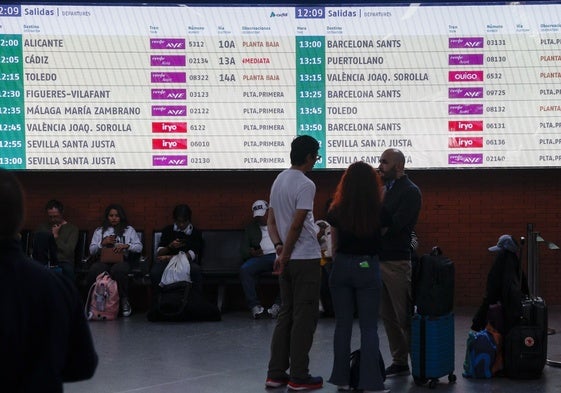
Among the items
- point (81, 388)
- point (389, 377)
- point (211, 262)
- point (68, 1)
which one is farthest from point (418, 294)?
point (68, 1)

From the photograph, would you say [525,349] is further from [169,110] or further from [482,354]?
[169,110]

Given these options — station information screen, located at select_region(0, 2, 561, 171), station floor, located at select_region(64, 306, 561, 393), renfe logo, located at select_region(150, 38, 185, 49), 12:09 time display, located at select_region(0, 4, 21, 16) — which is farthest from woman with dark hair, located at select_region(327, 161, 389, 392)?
12:09 time display, located at select_region(0, 4, 21, 16)

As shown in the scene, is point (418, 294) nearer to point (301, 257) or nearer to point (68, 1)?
point (301, 257)

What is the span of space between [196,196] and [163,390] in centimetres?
418

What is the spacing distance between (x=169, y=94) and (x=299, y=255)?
13.8 ft

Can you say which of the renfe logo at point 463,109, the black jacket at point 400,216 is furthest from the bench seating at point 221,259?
the black jacket at point 400,216

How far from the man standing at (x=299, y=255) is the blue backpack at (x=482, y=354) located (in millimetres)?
1157

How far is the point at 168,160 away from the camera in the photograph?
30.0ft

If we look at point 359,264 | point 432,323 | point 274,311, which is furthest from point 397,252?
point 274,311

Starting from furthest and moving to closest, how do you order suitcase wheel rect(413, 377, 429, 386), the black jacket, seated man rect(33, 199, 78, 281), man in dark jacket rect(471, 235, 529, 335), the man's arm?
seated man rect(33, 199, 78, 281), man in dark jacket rect(471, 235, 529, 335), the black jacket, suitcase wheel rect(413, 377, 429, 386), the man's arm

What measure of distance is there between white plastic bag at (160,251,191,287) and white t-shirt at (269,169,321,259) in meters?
3.38

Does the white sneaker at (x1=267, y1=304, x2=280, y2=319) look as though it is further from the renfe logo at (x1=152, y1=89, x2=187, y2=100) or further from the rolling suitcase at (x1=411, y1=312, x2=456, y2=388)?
the rolling suitcase at (x1=411, y1=312, x2=456, y2=388)

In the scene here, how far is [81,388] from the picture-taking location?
5707 millimetres

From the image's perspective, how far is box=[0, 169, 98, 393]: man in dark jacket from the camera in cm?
217
